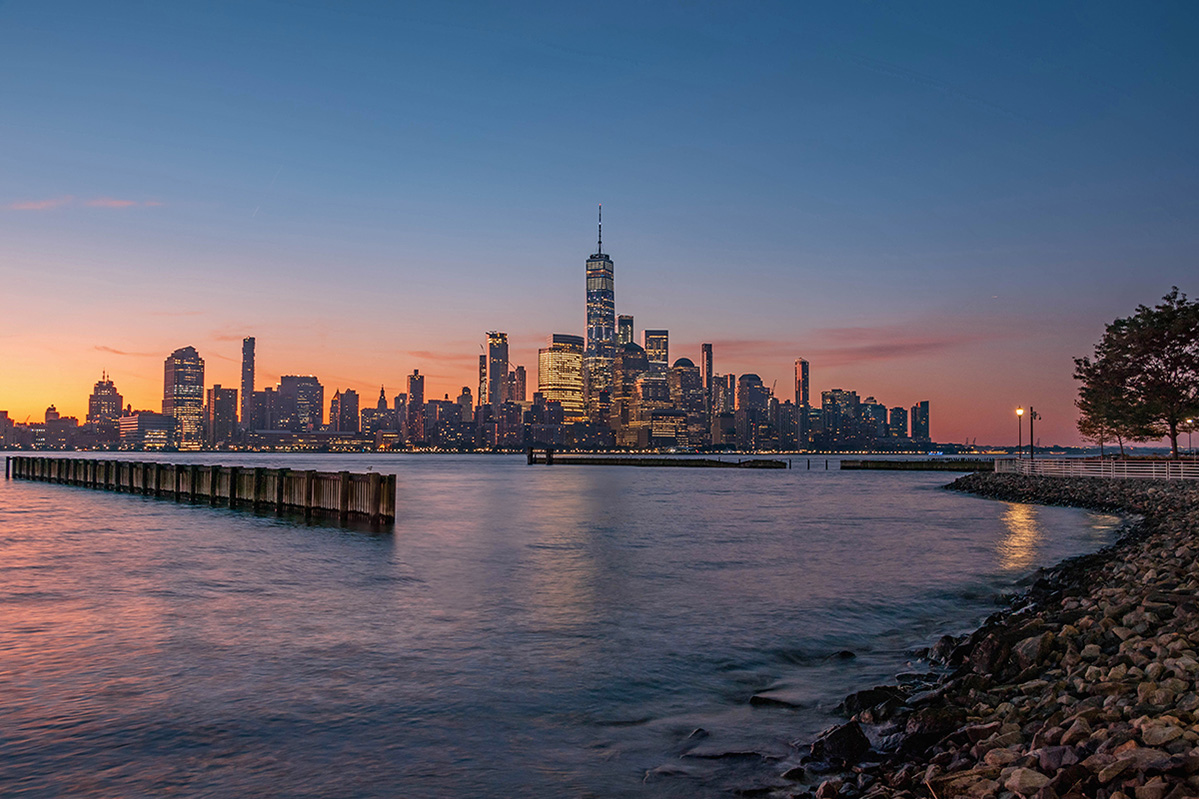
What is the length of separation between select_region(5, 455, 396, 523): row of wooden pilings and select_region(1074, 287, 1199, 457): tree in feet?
195

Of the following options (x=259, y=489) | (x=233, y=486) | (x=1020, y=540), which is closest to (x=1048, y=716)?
(x=1020, y=540)

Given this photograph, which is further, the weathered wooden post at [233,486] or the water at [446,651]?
Answer: the weathered wooden post at [233,486]

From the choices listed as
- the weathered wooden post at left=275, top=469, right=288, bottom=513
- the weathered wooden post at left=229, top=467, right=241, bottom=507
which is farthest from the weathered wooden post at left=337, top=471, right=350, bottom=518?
the weathered wooden post at left=229, top=467, right=241, bottom=507

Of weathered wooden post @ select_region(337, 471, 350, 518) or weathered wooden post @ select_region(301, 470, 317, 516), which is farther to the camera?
weathered wooden post @ select_region(301, 470, 317, 516)

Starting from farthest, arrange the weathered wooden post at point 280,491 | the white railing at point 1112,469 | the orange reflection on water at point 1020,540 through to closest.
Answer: the white railing at point 1112,469 < the weathered wooden post at point 280,491 < the orange reflection on water at point 1020,540

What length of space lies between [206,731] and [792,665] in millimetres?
9030

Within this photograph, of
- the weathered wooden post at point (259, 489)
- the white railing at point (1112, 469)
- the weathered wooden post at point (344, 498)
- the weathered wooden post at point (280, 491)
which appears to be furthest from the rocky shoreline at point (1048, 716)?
the white railing at point (1112, 469)

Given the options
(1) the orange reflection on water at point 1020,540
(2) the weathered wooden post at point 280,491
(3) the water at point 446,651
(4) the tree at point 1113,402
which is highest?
(4) the tree at point 1113,402

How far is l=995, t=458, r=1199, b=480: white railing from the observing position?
174 feet

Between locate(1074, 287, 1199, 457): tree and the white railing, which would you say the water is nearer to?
the white railing

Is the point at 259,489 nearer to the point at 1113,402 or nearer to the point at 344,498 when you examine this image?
the point at 344,498

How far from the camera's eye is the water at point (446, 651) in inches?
354

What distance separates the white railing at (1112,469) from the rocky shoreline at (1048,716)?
45444 mm

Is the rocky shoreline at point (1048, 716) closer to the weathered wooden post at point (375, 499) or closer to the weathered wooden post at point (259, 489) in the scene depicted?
the weathered wooden post at point (375, 499)
